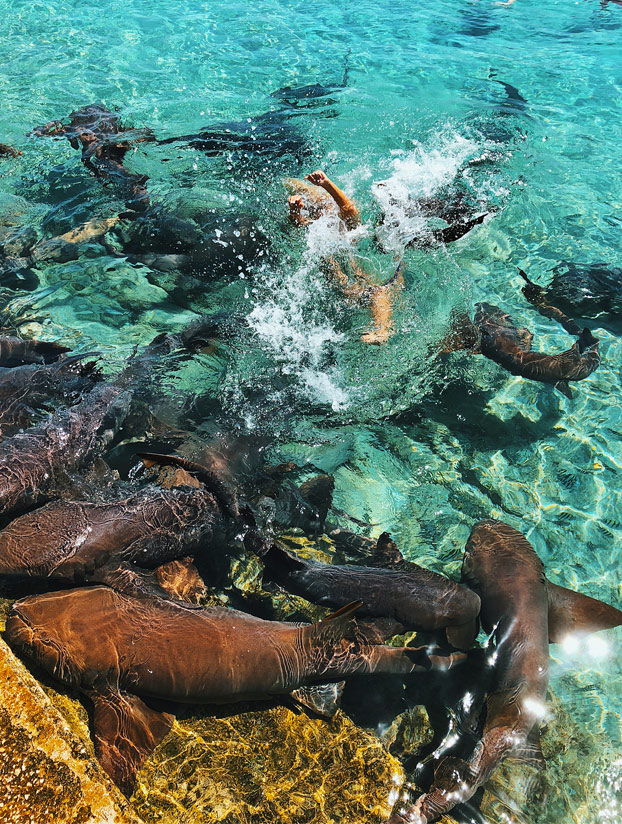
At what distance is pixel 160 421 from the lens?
5625 mm

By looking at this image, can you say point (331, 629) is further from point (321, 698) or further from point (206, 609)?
point (206, 609)

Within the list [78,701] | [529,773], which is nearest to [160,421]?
[78,701]

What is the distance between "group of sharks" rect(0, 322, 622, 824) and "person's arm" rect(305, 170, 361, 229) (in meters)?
3.36

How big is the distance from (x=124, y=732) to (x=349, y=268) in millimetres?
5573

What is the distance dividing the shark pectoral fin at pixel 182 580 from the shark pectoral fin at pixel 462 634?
1.75 meters

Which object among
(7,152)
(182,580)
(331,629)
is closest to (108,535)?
(182,580)

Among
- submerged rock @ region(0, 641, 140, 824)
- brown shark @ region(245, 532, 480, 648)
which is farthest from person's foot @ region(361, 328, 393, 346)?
submerged rock @ region(0, 641, 140, 824)

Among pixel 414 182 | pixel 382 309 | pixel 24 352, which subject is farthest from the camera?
pixel 414 182

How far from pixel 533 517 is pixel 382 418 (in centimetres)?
170

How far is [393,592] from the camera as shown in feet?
13.8

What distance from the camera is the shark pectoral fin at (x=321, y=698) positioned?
3889mm

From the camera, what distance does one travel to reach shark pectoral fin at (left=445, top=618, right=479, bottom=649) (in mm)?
4176

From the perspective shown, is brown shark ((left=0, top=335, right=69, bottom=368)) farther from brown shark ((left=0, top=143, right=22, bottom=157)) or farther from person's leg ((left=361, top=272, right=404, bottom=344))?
brown shark ((left=0, top=143, right=22, bottom=157))

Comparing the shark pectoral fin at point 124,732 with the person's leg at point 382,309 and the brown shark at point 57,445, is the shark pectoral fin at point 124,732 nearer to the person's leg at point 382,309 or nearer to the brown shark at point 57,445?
the brown shark at point 57,445
